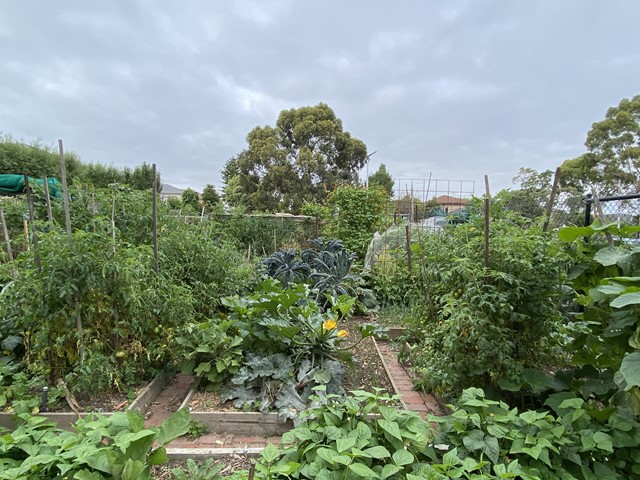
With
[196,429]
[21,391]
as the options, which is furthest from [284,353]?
[21,391]

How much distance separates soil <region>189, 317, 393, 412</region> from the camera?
2.26 m

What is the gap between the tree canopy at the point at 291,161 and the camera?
16.2m

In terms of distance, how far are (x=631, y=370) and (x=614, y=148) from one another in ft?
63.1

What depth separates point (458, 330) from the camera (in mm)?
2078

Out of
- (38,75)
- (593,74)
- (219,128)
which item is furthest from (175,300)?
(219,128)

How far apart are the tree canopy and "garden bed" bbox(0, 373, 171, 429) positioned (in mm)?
13873

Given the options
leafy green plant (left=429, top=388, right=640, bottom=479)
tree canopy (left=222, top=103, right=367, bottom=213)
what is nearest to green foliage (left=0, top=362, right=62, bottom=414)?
leafy green plant (left=429, top=388, right=640, bottom=479)

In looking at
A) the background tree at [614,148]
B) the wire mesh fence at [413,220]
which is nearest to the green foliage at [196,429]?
the wire mesh fence at [413,220]

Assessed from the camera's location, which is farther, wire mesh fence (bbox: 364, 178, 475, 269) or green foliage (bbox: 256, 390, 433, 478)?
wire mesh fence (bbox: 364, 178, 475, 269)

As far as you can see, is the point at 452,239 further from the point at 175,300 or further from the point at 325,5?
the point at 325,5

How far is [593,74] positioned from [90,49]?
10.4 meters

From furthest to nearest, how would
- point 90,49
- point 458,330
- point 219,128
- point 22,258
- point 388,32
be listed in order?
point 219,128 < point 388,32 < point 90,49 < point 22,258 < point 458,330

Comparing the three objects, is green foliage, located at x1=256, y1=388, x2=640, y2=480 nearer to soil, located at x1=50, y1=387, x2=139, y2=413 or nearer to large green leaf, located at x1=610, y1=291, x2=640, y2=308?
large green leaf, located at x1=610, y1=291, x2=640, y2=308

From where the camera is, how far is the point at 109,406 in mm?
2174
